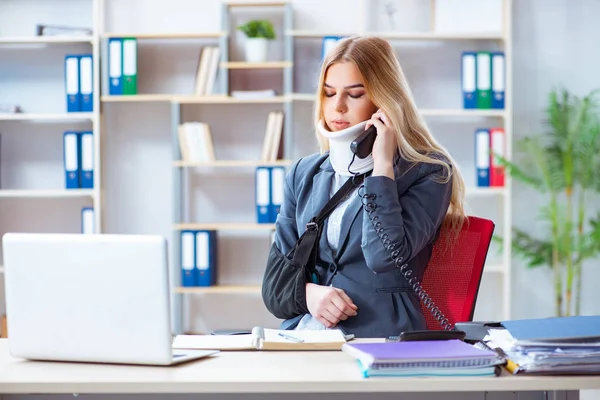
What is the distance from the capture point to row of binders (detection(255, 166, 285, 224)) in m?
4.36

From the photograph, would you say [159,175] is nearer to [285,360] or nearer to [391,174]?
[391,174]

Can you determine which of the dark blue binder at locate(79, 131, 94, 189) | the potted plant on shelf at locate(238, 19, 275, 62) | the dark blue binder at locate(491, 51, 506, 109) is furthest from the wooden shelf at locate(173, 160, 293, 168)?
the dark blue binder at locate(491, 51, 506, 109)

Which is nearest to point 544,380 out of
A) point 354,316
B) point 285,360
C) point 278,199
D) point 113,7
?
point 285,360

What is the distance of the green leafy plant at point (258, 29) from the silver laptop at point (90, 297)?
3271 millimetres

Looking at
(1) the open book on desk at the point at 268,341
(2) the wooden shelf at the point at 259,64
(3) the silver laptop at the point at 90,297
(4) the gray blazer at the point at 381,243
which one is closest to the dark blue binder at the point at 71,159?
(2) the wooden shelf at the point at 259,64

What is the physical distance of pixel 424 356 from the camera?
1.29 meters

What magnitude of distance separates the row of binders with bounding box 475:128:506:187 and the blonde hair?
2.40m

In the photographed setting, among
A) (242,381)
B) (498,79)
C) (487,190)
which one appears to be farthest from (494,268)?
(242,381)

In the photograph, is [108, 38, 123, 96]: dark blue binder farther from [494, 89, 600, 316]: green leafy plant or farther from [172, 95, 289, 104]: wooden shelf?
[494, 89, 600, 316]: green leafy plant

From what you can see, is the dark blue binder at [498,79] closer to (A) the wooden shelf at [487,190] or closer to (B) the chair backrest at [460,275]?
(A) the wooden shelf at [487,190]

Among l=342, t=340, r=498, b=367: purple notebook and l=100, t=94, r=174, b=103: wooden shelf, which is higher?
l=100, t=94, r=174, b=103: wooden shelf

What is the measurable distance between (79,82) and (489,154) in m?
2.30

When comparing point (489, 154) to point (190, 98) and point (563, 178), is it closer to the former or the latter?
point (563, 178)

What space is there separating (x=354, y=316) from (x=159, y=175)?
2974 mm
